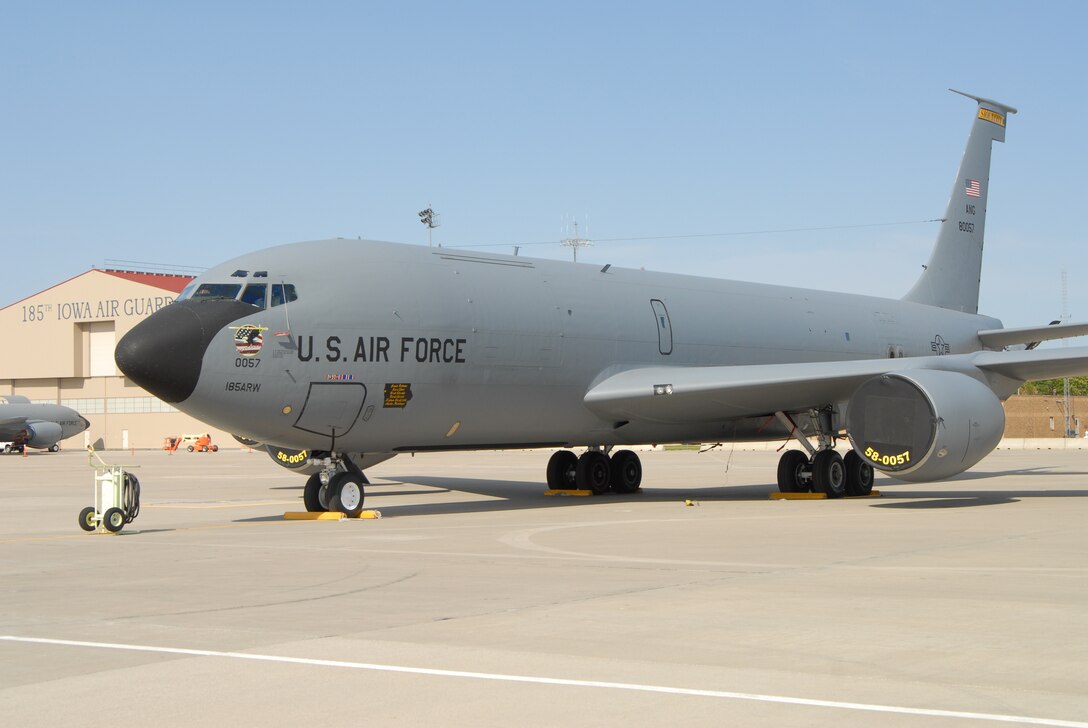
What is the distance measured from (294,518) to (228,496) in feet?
27.5

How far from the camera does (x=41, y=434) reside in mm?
66188

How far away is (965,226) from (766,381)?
1454cm

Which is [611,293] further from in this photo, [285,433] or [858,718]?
[858,718]

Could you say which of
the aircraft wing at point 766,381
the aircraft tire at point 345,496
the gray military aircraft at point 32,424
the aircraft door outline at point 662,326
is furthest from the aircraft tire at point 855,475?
the gray military aircraft at point 32,424

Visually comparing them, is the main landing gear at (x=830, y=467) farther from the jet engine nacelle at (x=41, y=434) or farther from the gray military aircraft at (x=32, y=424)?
the jet engine nacelle at (x=41, y=434)

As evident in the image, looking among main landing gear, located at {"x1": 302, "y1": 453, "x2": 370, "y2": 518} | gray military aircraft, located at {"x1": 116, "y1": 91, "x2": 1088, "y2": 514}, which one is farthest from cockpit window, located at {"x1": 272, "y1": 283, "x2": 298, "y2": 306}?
main landing gear, located at {"x1": 302, "y1": 453, "x2": 370, "y2": 518}

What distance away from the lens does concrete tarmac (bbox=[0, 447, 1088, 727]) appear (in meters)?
5.75

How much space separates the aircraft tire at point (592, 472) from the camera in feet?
81.3

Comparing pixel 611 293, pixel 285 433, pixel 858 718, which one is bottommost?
pixel 858 718

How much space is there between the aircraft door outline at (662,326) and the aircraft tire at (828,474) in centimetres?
350

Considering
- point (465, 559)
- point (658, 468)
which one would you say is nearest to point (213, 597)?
point (465, 559)

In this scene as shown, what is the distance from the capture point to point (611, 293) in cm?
2267

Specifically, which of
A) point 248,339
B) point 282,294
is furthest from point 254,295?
point 248,339

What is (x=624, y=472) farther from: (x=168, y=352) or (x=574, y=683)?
(x=574, y=683)
